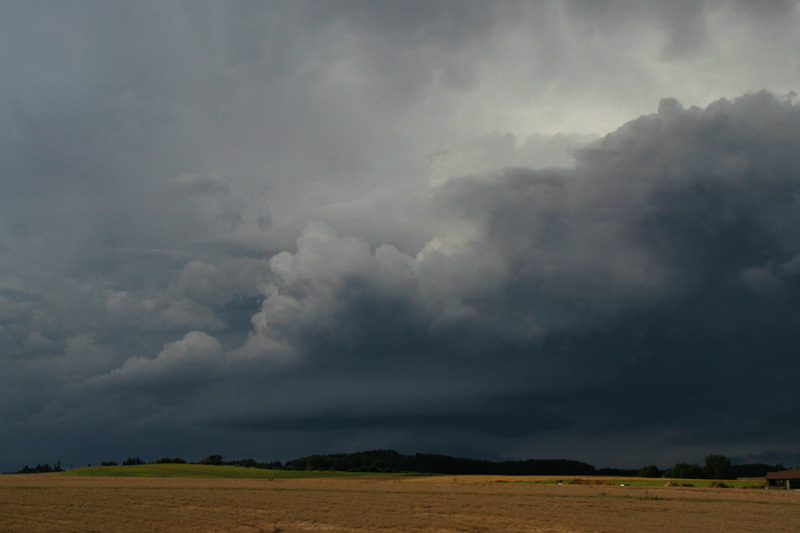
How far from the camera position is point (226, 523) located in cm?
4616

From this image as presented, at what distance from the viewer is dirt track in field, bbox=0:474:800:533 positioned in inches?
1788

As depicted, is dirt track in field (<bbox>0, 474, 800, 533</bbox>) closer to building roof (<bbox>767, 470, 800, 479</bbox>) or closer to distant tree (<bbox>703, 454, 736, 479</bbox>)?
building roof (<bbox>767, 470, 800, 479</bbox>)

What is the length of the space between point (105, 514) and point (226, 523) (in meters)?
10.5

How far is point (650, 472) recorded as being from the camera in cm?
15650

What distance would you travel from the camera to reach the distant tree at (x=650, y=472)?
512ft

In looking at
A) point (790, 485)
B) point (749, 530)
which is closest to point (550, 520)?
point (749, 530)

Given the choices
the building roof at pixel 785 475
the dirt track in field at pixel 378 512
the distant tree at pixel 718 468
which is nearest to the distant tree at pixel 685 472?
the distant tree at pixel 718 468

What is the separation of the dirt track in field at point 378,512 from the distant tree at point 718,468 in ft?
263

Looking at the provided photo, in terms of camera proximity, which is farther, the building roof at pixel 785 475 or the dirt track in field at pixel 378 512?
the building roof at pixel 785 475

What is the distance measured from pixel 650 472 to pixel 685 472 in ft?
25.4

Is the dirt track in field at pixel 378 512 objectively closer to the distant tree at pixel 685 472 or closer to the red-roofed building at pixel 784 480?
the red-roofed building at pixel 784 480

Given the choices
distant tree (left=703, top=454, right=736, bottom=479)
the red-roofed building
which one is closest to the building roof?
the red-roofed building

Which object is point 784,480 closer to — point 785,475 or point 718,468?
point 785,475

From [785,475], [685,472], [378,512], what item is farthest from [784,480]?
[378,512]
